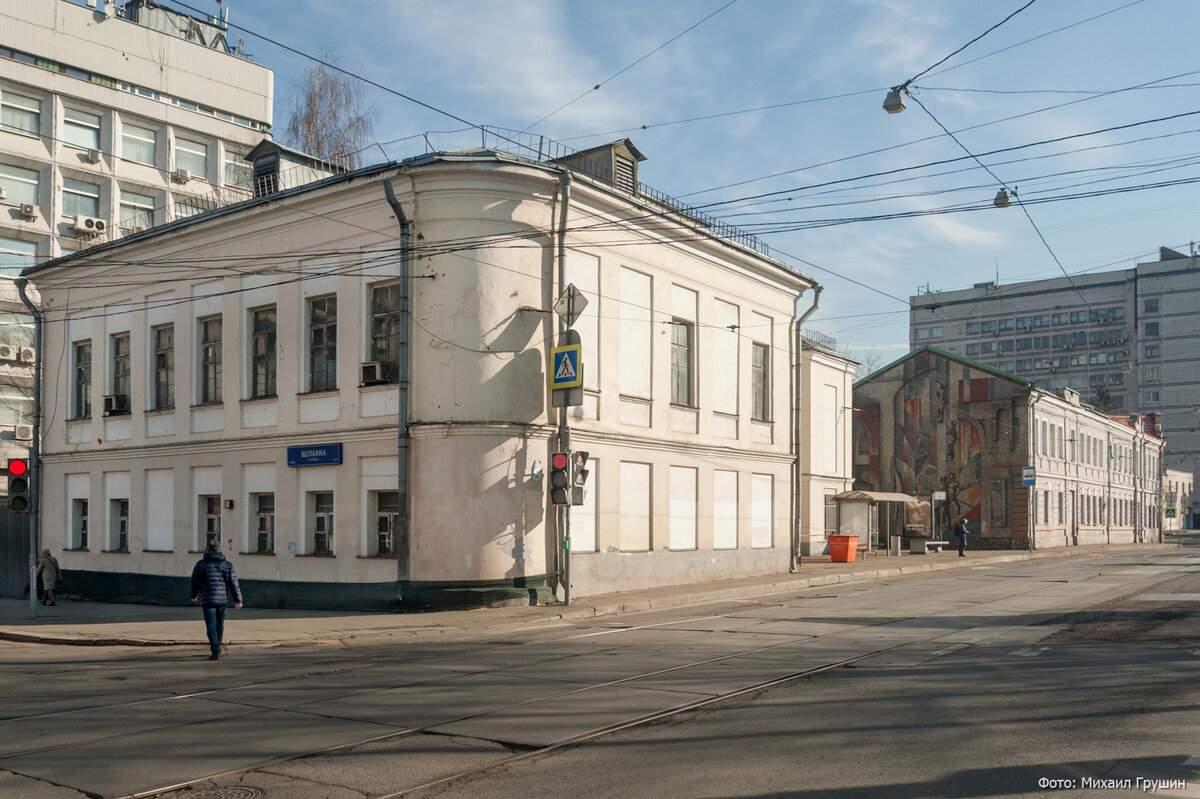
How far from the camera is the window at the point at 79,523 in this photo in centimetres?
2981

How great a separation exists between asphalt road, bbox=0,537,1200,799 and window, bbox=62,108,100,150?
39.1 m

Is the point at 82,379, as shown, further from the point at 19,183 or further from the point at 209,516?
the point at 19,183

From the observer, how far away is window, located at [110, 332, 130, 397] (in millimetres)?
28500

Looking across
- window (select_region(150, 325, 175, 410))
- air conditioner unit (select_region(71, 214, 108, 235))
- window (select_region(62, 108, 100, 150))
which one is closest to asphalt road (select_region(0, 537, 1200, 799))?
window (select_region(150, 325, 175, 410))

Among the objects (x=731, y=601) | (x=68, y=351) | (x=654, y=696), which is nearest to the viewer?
(x=654, y=696)

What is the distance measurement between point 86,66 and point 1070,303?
349 feet

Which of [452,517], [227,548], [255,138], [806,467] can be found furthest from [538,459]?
[255,138]

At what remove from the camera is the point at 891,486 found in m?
55.8

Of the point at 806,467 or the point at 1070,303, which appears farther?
the point at 1070,303

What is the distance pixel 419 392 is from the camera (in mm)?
21438

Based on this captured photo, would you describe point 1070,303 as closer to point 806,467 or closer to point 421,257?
point 806,467

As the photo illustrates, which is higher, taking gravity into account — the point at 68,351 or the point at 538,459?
the point at 68,351

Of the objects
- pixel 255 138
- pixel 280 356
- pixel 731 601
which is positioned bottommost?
pixel 731 601

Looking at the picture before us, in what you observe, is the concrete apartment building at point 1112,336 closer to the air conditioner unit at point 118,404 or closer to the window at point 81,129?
the window at point 81,129
